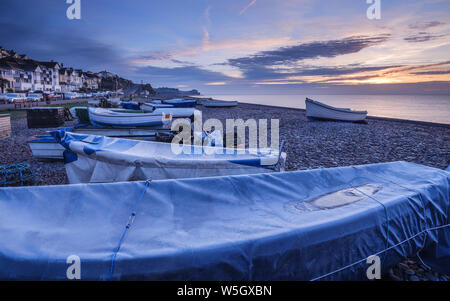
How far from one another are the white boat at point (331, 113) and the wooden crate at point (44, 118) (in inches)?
954

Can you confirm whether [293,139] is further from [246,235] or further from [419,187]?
[246,235]

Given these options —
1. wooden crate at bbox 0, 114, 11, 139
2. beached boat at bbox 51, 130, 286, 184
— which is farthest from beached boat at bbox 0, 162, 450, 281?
wooden crate at bbox 0, 114, 11, 139

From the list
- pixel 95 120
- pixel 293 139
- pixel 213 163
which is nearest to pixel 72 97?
pixel 95 120

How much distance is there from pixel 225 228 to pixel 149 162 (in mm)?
3732

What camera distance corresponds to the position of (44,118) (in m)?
17.8

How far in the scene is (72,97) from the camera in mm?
61500

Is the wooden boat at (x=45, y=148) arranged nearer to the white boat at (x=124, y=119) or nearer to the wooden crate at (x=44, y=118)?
the white boat at (x=124, y=119)

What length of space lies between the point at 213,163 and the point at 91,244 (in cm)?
390

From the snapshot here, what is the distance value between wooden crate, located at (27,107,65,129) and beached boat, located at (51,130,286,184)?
13481 millimetres

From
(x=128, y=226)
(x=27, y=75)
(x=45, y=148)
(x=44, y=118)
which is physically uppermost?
(x=27, y=75)
